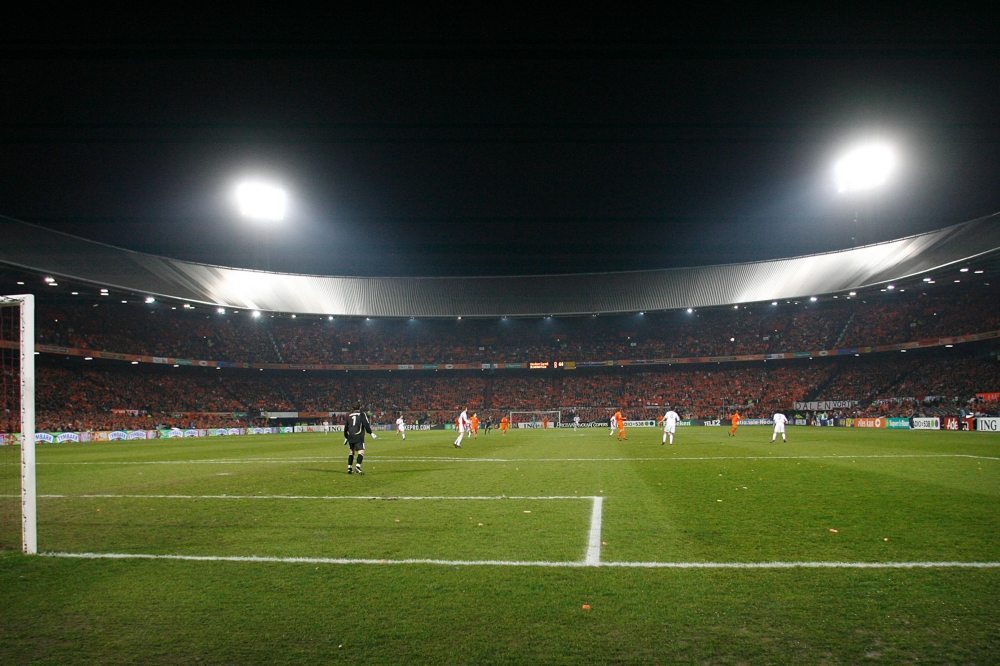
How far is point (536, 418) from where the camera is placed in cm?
6569

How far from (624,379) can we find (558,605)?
6727 centimetres

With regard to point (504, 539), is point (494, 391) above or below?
below

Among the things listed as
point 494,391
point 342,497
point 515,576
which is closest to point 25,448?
point 342,497

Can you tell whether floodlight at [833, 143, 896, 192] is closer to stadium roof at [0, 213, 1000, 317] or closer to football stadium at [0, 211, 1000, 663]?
stadium roof at [0, 213, 1000, 317]

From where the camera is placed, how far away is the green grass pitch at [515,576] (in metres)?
4.50

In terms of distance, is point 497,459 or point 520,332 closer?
point 497,459

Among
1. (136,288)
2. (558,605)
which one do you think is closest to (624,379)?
(136,288)

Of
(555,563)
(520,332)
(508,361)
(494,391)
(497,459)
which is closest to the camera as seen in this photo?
(555,563)

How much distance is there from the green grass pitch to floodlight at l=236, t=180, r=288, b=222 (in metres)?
30.7

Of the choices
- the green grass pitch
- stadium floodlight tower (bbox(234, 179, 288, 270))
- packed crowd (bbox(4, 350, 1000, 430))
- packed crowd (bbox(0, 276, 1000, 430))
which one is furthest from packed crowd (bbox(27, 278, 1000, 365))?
the green grass pitch

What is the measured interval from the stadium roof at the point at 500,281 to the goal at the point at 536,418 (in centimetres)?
1143

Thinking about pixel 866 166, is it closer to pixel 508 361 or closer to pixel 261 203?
pixel 261 203

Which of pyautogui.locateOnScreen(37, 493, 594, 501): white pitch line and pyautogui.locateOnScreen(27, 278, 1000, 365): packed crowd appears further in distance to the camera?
pyautogui.locateOnScreen(27, 278, 1000, 365): packed crowd

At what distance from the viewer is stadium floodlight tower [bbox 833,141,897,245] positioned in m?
33.8
